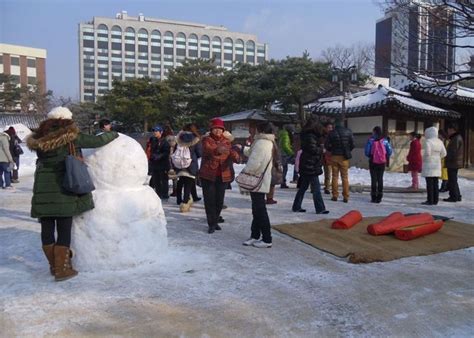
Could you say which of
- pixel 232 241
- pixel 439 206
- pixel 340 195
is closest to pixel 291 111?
pixel 340 195

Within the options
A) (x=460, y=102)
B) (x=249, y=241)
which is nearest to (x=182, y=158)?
(x=249, y=241)

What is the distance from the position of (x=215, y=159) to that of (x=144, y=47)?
332 feet

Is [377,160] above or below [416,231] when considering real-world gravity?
above

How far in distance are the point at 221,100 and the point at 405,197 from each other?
17.2 m

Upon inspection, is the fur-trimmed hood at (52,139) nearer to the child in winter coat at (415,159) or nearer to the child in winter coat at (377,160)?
the child in winter coat at (377,160)

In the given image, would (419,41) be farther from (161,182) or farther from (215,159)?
(215,159)

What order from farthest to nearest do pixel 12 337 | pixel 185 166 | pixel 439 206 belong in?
pixel 439 206
pixel 185 166
pixel 12 337

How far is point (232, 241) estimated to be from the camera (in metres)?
5.71

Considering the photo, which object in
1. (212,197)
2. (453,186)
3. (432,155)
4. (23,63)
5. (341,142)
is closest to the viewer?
(212,197)

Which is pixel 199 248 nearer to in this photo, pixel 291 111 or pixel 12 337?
pixel 12 337

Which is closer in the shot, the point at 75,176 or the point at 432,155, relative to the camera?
the point at 75,176

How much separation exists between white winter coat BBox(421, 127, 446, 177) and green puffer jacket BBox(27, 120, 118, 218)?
7137mm

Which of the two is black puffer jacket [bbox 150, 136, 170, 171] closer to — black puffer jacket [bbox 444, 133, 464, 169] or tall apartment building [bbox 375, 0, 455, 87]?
tall apartment building [bbox 375, 0, 455, 87]

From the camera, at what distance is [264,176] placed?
5.45 metres
